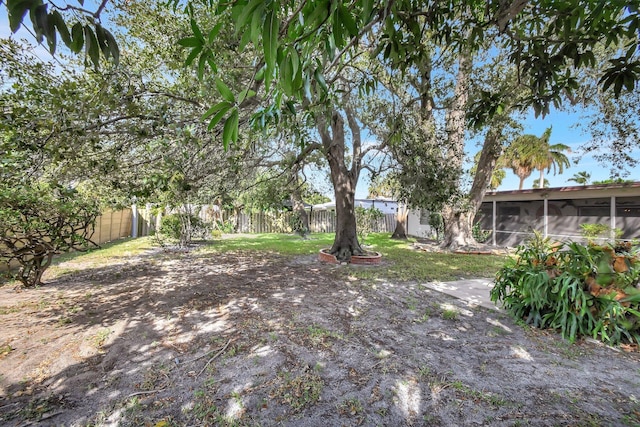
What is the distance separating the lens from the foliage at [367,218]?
15500mm

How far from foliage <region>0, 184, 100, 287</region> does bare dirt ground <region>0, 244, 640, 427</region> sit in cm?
69

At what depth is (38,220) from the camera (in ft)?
15.9

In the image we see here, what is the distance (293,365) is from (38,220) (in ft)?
16.6

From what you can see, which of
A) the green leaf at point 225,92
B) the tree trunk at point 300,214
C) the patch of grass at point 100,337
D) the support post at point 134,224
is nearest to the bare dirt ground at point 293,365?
the patch of grass at point 100,337

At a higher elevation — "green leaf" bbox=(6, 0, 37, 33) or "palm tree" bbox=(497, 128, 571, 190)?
"palm tree" bbox=(497, 128, 571, 190)

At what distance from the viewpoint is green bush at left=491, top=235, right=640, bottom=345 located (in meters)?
3.28

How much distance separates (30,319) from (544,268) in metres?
6.95

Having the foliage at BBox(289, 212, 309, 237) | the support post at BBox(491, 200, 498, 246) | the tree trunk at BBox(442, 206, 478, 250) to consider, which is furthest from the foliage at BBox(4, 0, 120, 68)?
the foliage at BBox(289, 212, 309, 237)

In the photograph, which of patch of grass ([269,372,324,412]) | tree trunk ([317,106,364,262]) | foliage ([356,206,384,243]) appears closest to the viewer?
patch of grass ([269,372,324,412])

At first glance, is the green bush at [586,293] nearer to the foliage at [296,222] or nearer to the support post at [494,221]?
the support post at [494,221]

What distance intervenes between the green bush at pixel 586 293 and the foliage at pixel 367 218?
10821 mm

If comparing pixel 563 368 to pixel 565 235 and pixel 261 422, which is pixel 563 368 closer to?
pixel 261 422

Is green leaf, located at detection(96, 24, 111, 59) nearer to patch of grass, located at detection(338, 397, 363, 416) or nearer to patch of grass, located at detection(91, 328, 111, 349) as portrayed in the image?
patch of grass, located at detection(338, 397, 363, 416)

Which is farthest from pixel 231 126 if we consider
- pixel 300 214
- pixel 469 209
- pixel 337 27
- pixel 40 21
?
pixel 300 214
